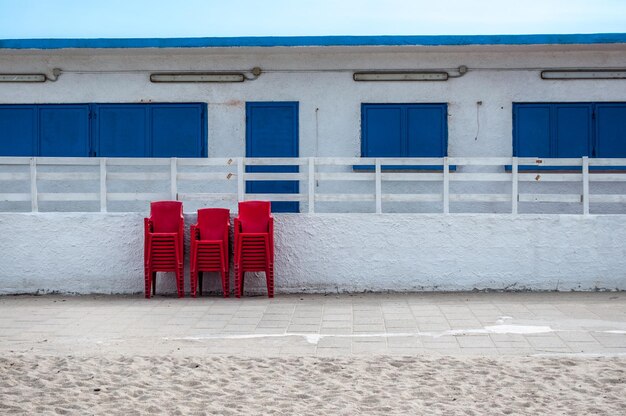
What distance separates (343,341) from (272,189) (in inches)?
250

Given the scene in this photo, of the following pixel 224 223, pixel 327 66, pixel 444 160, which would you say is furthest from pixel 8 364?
pixel 327 66

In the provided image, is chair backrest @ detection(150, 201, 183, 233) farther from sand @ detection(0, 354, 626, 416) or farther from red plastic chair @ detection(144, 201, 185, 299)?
sand @ detection(0, 354, 626, 416)

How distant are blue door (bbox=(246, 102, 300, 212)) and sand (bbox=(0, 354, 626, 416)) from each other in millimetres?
7099

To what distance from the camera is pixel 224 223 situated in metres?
11.2

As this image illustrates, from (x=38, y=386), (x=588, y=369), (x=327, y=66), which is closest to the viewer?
(x=38, y=386)

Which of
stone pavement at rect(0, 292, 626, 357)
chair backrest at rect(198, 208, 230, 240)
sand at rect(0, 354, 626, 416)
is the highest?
chair backrest at rect(198, 208, 230, 240)

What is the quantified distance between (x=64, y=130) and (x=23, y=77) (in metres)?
1.23

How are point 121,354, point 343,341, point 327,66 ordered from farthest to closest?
1. point 327,66
2. point 343,341
3. point 121,354

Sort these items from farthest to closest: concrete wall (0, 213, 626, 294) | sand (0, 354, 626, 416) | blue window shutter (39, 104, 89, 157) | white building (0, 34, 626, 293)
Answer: blue window shutter (39, 104, 89, 157)
white building (0, 34, 626, 293)
concrete wall (0, 213, 626, 294)
sand (0, 354, 626, 416)

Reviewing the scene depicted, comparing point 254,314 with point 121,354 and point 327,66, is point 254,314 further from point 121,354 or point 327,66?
point 327,66

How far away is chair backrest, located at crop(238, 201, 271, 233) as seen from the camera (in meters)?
11.1

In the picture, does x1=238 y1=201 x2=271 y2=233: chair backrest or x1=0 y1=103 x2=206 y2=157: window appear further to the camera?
x1=0 y1=103 x2=206 y2=157: window

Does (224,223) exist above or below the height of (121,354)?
above

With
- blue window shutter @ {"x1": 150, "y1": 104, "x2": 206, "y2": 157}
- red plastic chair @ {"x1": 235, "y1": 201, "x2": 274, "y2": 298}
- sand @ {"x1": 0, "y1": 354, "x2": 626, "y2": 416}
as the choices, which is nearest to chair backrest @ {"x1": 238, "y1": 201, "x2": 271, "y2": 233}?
red plastic chair @ {"x1": 235, "y1": 201, "x2": 274, "y2": 298}
